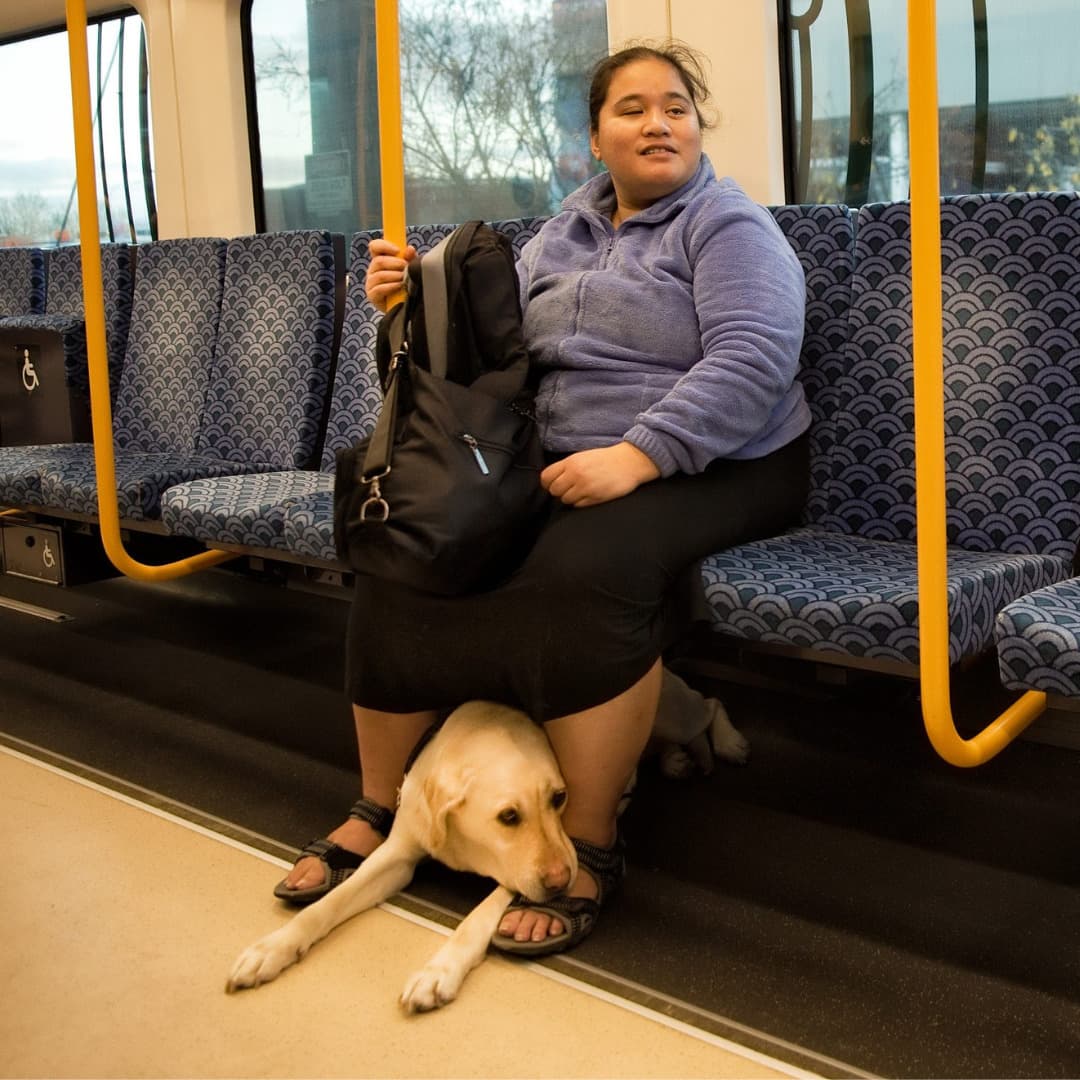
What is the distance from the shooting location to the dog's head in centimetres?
200

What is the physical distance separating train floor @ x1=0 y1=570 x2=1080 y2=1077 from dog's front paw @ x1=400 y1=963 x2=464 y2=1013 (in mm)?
22

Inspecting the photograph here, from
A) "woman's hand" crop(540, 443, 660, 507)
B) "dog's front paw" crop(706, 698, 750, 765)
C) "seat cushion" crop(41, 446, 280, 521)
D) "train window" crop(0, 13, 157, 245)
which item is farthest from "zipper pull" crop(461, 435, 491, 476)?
"train window" crop(0, 13, 157, 245)

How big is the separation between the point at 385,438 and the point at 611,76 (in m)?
0.91

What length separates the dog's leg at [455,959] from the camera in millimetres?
1840

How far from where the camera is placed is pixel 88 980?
1.97m

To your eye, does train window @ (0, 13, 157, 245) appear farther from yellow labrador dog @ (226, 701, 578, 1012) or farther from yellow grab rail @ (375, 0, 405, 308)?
yellow labrador dog @ (226, 701, 578, 1012)

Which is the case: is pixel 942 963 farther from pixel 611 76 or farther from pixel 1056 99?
pixel 1056 99

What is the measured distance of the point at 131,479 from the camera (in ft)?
10.6

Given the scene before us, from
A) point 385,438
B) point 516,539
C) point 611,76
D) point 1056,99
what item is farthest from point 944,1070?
point 1056,99

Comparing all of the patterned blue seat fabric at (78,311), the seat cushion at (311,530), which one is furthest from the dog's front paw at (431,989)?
the patterned blue seat fabric at (78,311)

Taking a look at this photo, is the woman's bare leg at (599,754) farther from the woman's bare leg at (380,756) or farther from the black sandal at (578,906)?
the woman's bare leg at (380,756)

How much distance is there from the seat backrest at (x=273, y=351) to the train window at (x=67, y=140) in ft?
3.73

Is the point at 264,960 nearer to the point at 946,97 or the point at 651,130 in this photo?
the point at 651,130

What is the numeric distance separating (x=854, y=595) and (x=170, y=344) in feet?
8.99
